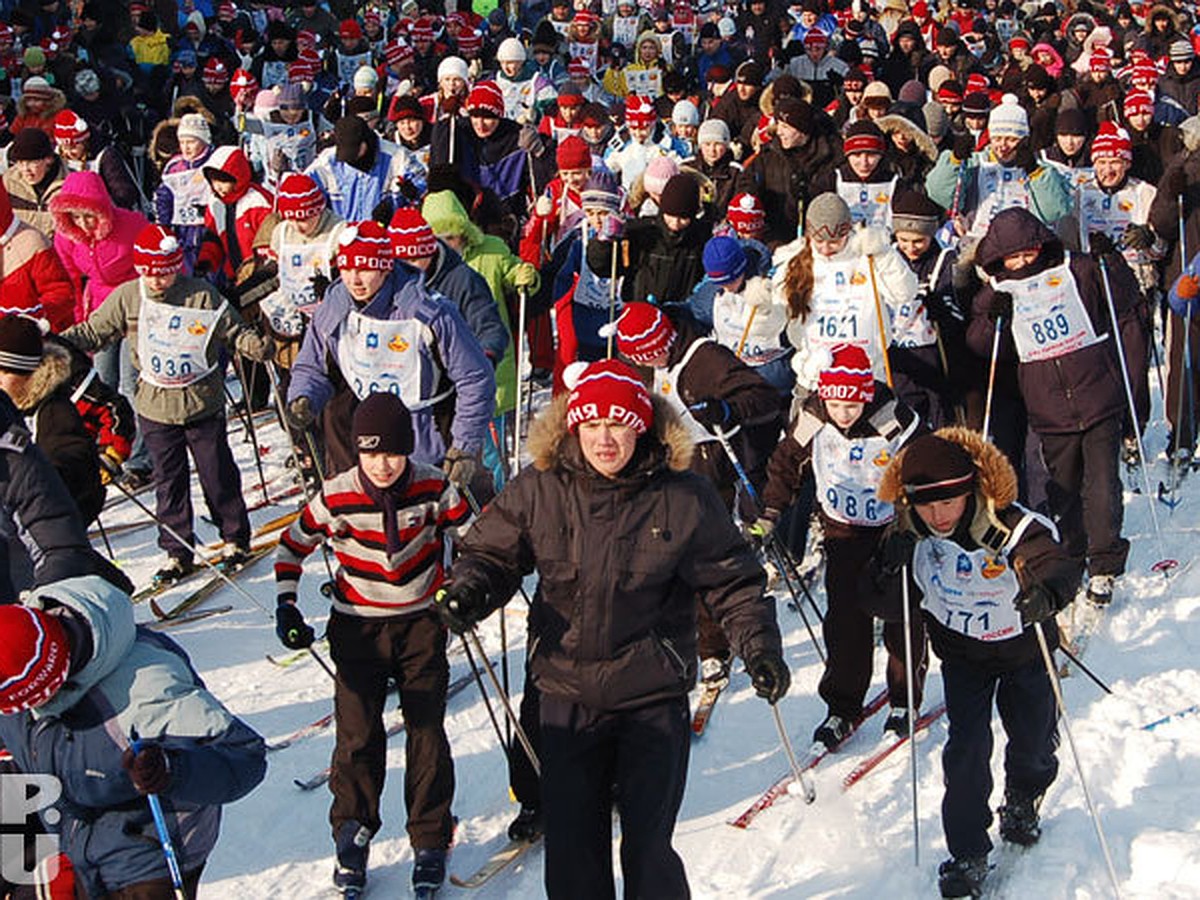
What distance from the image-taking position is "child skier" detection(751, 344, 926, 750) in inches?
229

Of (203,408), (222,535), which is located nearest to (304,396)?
(203,408)

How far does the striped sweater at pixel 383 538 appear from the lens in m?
4.93

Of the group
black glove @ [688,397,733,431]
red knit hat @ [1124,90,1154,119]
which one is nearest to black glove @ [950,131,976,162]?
red knit hat @ [1124,90,1154,119]

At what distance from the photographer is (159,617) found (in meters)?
7.88

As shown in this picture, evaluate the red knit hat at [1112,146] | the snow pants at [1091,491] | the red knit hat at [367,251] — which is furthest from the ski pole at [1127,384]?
the red knit hat at [367,251]

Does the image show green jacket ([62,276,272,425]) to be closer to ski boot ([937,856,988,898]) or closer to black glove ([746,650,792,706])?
black glove ([746,650,792,706])

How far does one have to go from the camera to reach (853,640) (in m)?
6.11

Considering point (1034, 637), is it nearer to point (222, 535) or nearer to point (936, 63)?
point (222, 535)

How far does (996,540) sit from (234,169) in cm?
744

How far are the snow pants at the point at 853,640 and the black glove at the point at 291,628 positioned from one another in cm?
234

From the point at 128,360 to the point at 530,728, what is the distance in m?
5.04

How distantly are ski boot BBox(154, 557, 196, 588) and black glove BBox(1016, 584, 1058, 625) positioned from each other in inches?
217

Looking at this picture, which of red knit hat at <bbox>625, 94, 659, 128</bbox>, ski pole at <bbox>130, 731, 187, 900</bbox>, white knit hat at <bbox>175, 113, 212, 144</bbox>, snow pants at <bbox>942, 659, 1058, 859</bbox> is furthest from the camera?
red knit hat at <bbox>625, 94, 659, 128</bbox>

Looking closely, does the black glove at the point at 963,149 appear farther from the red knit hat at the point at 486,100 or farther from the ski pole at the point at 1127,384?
the red knit hat at the point at 486,100
